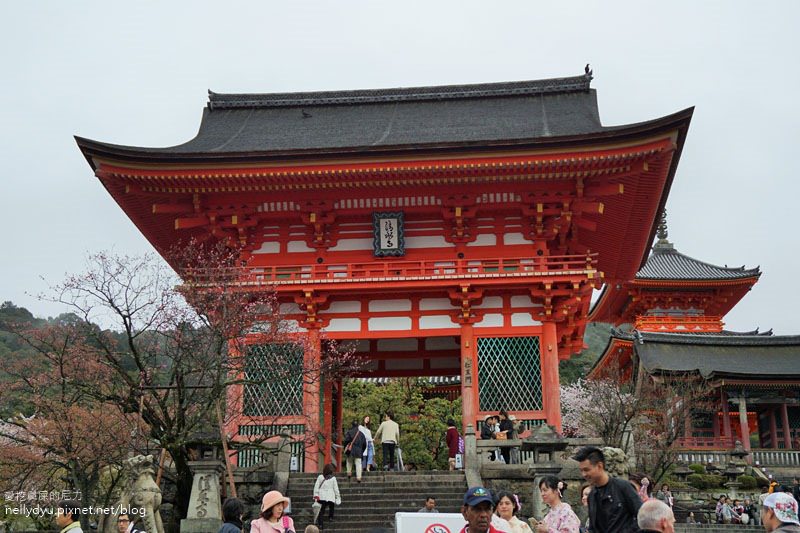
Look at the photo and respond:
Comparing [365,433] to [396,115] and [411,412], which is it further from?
[411,412]

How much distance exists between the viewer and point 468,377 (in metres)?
19.8

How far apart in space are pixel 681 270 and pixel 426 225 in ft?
95.2

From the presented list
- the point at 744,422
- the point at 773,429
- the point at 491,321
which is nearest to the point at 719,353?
the point at 773,429

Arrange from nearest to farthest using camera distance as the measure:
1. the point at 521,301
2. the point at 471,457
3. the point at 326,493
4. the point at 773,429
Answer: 1. the point at 326,493
2. the point at 471,457
3. the point at 521,301
4. the point at 773,429

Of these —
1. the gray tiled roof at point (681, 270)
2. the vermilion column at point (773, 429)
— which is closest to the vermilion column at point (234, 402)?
the vermilion column at point (773, 429)

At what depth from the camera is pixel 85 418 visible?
1912 centimetres

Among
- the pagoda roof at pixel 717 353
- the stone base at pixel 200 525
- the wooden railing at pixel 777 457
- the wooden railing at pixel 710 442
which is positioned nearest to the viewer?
the stone base at pixel 200 525

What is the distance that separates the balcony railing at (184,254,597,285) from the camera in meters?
19.8

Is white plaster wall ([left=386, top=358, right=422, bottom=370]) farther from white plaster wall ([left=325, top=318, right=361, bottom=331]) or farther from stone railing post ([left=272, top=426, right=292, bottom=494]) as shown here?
stone railing post ([left=272, top=426, right=292, bottom=494])

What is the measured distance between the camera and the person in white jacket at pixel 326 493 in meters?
15.1

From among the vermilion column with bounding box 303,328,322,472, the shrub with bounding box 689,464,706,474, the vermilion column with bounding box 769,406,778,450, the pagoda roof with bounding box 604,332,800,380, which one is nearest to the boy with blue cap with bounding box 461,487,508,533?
the vermilion column with bounding box 303,328,322,472

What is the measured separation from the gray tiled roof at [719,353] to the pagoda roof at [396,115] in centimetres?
1505

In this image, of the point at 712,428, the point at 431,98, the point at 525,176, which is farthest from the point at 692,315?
the point at 525,176

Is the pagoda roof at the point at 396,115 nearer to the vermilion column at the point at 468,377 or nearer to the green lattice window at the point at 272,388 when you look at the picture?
the vermilion column at the point at 468,377
